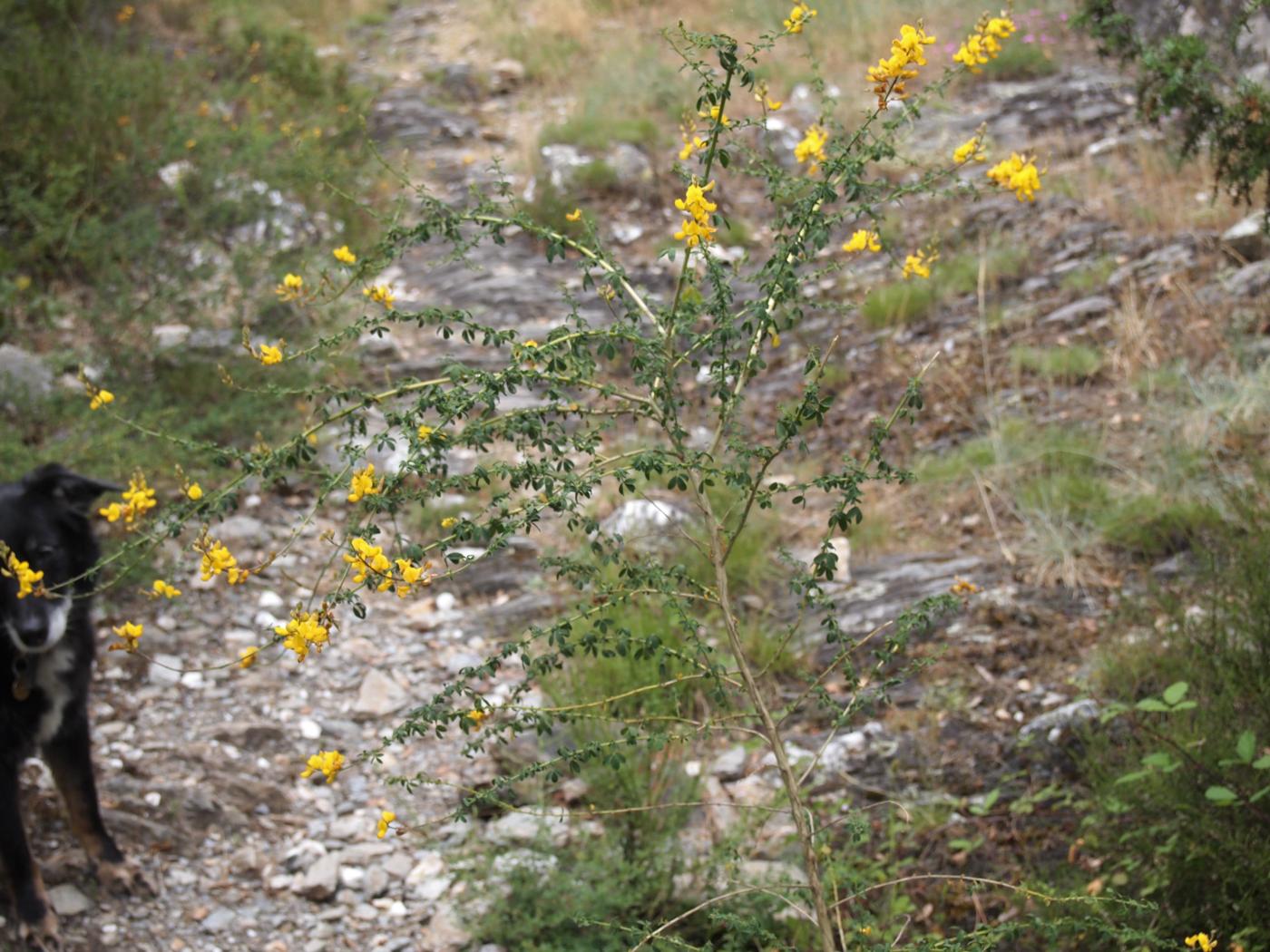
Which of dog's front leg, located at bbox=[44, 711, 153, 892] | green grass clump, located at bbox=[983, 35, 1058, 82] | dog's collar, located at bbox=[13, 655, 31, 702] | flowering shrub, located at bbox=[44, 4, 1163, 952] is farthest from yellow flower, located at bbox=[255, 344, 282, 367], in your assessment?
green grass clump, located at bbox=[983, 35, 1058, 82]

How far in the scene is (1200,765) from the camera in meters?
2.52

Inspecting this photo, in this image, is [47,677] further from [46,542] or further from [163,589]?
[163,589]

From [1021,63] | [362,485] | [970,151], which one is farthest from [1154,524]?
[1021,63]

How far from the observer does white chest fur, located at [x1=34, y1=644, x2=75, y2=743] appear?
10.3 feet

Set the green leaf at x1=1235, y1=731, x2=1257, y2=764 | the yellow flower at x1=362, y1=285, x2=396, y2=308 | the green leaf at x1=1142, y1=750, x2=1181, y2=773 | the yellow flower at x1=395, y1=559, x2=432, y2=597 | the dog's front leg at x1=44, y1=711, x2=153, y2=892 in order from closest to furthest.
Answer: the yellow flower at x1=395, y1=559, x2=432, y2=597 → the yellow flower at x1=362, y1=285, x2=396, y2=308 → the green leaf at x1=1235, y1=731, x2=1257, y2=764 → the green leaf at x1=1142, y1=750, x2=1181, y2=773 → the dog's front leg at x1=44, y1=711, x2=153, y2=892

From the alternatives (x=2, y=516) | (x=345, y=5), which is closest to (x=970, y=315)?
(x=2, y=516)

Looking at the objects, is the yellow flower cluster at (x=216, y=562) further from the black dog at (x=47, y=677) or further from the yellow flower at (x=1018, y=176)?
the yellow flower at (x=1018, y=176)

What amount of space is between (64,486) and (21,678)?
1.80 ft

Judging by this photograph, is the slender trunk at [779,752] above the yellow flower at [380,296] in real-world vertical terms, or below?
below

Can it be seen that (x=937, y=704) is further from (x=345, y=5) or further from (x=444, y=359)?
(x=345, y=5)

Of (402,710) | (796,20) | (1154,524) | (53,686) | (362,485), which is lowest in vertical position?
(402,710)

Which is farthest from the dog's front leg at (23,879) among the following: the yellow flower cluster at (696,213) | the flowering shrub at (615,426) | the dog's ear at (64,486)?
the yellow flower cluster at (696,213)

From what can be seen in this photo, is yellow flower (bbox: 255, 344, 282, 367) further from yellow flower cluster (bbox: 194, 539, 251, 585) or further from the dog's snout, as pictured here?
the dog's snout

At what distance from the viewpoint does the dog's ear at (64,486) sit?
128 inches
